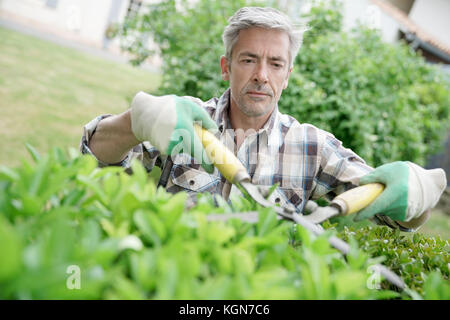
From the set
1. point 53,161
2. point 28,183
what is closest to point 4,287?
point 28,183

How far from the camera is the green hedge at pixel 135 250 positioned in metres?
0.62

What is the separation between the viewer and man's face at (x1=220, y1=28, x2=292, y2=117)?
6.81 ft

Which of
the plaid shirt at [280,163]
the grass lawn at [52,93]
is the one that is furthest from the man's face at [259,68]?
the grass lawn at [52,93]

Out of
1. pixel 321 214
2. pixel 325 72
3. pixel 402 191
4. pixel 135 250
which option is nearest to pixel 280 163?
pixel 402 191

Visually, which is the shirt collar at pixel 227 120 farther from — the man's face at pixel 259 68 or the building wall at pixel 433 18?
the building wall at pixel 433 18

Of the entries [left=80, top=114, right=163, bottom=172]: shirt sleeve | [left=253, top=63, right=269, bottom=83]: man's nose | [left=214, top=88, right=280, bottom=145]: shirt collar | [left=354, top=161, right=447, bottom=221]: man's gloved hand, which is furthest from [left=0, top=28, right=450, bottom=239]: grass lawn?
[left=354, top=161, right=447, bottom=221]: man's gloved hand

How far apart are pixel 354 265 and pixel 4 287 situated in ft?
2.27

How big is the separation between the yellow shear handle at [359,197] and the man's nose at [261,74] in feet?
2.85

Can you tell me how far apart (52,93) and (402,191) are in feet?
26.9

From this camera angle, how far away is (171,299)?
65 centimetres

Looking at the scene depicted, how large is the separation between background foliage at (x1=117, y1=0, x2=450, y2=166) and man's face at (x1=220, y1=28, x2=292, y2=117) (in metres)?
1.70

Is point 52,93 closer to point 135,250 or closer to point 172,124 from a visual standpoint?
point 172,124

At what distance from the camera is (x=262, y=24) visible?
2045 millimetres

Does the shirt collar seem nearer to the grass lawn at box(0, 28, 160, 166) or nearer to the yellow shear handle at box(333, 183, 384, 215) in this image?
the yellow shear handle at box(333, 183, 384, 215)
